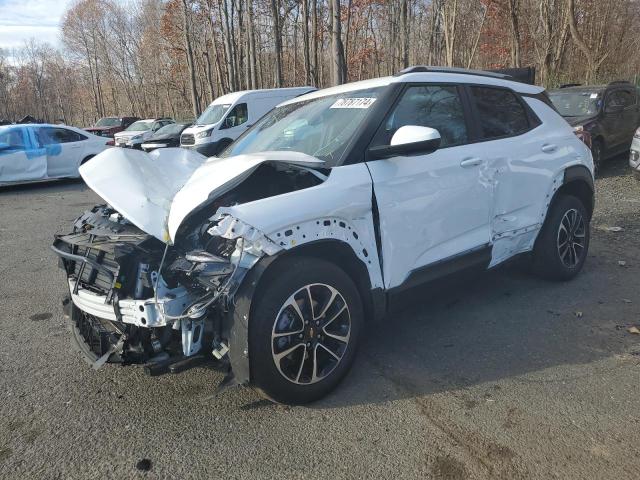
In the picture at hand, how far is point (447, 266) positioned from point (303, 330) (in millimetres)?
1246

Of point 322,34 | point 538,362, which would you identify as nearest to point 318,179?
point 538,362

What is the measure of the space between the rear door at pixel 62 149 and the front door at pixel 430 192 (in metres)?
12.2

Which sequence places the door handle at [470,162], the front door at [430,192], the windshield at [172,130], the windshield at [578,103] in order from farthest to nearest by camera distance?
the windshield at [172,130] → the windshield at [578,103] → the door handle at [470,162] → the front door at [430,192]

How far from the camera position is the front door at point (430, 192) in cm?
316

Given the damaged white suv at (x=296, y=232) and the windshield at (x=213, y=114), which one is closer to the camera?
the damaged white suv at (x=296, y=232)

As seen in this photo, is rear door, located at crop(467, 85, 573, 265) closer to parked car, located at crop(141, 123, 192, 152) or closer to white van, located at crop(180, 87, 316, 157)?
white van, located at crop(180, 87, 316, 157)

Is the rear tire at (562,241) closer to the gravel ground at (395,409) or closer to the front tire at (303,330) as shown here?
the gravel ground at (395,409)

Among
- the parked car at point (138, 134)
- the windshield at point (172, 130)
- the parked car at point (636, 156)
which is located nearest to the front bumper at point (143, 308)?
the parked car at point (636, 156)

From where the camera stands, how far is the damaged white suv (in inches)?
104

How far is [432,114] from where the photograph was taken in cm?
363

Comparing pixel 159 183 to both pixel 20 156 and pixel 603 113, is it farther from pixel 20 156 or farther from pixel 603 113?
pixel 20 156

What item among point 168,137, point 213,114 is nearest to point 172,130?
point 168,137

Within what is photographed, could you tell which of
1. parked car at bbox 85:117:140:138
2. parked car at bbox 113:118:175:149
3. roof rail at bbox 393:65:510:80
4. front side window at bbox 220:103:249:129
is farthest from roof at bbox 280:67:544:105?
parked car at bbox 85:117:140:138

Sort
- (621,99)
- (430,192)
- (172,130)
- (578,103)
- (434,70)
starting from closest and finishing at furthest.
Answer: (430,192), (434,70), (578,103), (621,99), (172,130)
